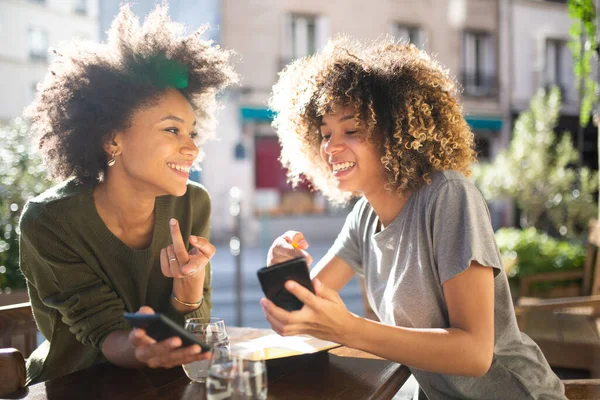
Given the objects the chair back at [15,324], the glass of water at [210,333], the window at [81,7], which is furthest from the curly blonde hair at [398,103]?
the window at [81,7]

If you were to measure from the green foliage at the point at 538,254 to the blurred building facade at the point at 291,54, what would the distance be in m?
6.75

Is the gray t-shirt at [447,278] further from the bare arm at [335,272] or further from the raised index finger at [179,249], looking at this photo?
the raised index finger at [179,249]

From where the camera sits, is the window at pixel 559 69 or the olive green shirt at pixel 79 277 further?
the window at pixel 559 69

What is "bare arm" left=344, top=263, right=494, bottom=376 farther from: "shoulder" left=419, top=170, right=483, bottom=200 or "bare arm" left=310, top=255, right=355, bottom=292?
"bare arm" left=310, top=255, right=355, bottom=292

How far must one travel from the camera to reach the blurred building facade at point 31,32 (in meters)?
10.3

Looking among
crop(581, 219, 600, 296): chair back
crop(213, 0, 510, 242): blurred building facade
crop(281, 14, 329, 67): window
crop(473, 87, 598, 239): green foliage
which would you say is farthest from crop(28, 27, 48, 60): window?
crop(581, 219, 600, 296): chair back

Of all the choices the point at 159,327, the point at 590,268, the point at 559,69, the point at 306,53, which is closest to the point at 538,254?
the point at 590,268

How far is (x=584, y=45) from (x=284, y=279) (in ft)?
9.81

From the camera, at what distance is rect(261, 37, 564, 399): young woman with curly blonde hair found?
4.64 ft

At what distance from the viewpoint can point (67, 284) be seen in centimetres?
171

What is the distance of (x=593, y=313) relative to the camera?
3203 millimetres

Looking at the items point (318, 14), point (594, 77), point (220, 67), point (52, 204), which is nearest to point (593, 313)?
point (594, 77)

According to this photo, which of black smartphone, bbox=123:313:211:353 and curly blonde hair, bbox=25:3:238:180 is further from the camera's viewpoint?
curly blonde hair, bbox=25:3:238:180

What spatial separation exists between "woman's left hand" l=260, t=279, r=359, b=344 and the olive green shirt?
0.62 metres
